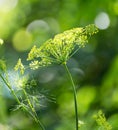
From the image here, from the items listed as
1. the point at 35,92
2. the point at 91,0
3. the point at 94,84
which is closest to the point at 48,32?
the point at 94,84

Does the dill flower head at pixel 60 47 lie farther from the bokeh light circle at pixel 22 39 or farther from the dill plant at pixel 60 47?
the bokeh light circle at pixel 22 39

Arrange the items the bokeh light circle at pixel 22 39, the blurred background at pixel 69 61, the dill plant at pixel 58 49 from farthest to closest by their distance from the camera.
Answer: the bokeh light circle at pixel 22 39
the blurred background at pixel 69 61
the dill plant at pixel 58 49

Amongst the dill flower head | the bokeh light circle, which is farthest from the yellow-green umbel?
the bokeh light circle

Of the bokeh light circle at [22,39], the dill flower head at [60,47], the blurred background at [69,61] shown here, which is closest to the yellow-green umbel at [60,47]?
the dill flower head at [60,47]

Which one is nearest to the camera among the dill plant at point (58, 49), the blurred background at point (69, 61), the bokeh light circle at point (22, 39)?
the dill plant at point (58, 49)

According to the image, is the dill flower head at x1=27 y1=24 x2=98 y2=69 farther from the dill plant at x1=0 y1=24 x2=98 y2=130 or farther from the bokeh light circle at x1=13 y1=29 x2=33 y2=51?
the bokeh light circle at x1=13 y1=29 x2=33 y2=51
